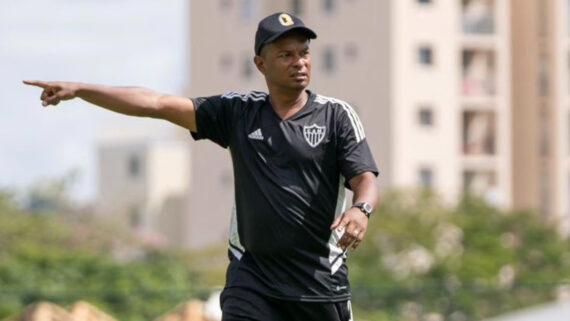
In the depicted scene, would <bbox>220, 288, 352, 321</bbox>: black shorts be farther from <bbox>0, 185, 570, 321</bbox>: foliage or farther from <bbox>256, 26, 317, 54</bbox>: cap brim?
<bbox>0, 185, 570, 321</bbox>: foliage

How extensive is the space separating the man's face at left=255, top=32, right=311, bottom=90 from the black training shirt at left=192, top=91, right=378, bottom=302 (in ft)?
0.56

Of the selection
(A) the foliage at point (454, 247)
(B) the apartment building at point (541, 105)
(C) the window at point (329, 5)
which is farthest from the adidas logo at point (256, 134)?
(C) the window at point (329, 5)

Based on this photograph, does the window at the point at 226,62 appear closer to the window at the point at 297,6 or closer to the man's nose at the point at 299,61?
the window at the point at 297,6

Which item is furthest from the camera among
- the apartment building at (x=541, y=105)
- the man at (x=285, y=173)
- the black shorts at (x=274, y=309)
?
the apartment building at (x=541, y=105)

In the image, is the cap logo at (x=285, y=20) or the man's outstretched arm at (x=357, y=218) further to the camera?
the cap logo at (x=285, y=20)

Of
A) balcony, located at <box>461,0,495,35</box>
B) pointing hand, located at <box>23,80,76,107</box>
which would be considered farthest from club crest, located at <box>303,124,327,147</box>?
balcony, located at <box>461,0,495,35</box>

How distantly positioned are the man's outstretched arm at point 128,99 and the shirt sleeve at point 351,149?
0.76 meters

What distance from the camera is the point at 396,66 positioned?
70625mm

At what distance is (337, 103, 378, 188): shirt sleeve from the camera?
9266 millimetres

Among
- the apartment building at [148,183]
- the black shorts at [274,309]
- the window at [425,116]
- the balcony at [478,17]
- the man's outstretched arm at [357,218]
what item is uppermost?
the man's outstretched arm at [357,218]

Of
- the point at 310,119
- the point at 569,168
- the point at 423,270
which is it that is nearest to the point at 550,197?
the point at 569,168

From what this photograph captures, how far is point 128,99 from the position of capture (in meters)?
9.48

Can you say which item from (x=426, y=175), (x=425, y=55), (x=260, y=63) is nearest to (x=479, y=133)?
(x=426, y=175)

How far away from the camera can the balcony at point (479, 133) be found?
7400 centimetres
